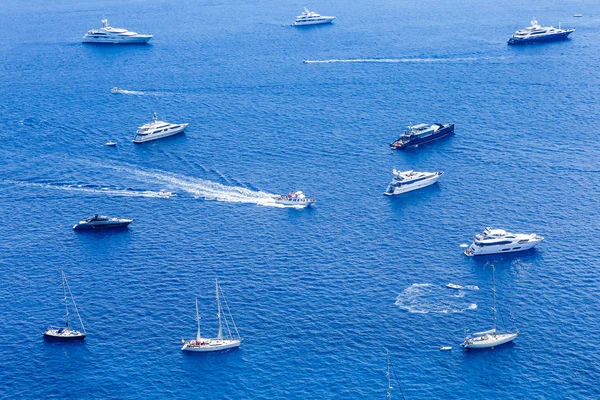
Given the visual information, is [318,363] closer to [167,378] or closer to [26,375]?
[167,378]

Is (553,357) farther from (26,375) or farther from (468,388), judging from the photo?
(26,375)

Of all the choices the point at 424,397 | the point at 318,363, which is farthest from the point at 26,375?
the point at 424,397

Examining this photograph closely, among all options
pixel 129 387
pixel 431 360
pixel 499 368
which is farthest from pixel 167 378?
pixel 499 368

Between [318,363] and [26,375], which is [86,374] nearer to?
[26,375]

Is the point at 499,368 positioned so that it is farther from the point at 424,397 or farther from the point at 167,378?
the point at 167,378

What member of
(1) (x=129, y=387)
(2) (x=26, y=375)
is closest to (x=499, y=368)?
(1) (x=129, y=387)

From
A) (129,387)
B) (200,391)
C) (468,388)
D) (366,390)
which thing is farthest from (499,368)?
(129,387)
